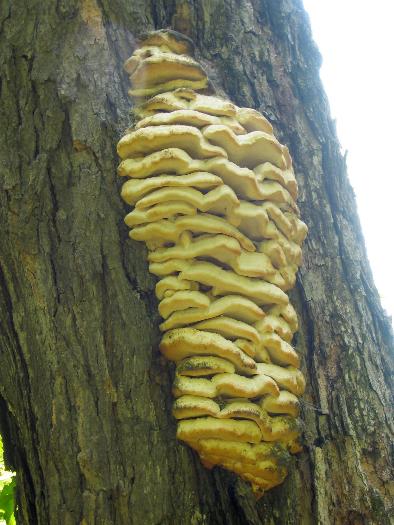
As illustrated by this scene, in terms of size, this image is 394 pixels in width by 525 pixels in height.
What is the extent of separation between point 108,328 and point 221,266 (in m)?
0.49

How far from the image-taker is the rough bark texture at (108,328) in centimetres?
183

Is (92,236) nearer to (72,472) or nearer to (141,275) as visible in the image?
(141,275)

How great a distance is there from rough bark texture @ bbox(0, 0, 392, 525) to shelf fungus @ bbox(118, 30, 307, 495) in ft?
0.34

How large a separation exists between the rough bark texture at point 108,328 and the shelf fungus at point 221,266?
0.10 meters

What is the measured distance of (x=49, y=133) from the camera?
7.06ft

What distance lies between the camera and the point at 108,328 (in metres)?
1.96

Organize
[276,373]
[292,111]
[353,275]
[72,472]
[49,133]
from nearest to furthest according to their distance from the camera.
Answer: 1. [72,472]
2. [276,373]
3. [49,133]
4. [353,275]
5. [292,111]

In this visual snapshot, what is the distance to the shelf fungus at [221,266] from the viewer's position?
1821 millimetres

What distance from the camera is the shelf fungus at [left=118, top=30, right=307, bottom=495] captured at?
1821mm

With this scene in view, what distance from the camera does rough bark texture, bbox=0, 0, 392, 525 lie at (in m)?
1.83

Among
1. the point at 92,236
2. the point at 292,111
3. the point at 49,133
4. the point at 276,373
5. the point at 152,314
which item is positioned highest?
the point at 292,111

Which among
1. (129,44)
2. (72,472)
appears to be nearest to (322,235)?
(129,44)

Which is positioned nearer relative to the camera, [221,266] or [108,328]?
[108,328]

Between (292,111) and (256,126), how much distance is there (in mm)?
482
